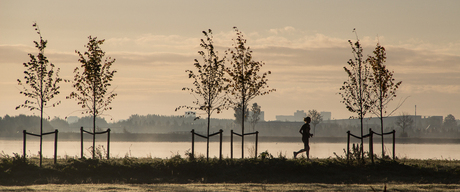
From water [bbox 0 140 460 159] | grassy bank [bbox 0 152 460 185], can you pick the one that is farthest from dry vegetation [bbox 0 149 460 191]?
water [bbox 0 140 460 159]

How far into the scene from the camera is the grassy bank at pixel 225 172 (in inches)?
680

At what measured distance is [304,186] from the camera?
15023mm

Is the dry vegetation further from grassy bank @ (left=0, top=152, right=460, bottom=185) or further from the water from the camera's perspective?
the water

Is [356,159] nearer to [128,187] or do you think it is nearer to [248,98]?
[248,98]

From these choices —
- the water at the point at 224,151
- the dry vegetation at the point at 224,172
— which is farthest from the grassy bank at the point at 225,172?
the water at the point at 224,151

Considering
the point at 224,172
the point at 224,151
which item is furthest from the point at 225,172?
the point at 224,151

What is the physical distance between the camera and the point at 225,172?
717 inches

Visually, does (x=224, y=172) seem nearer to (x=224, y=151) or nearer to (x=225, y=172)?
(x=225, y=172)

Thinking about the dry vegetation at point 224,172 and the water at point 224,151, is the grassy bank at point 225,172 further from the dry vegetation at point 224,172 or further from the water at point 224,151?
the water at point 224,151

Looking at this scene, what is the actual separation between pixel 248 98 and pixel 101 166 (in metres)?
7.52

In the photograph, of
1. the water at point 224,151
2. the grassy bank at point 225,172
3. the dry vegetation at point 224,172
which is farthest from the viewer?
the water at point 224,151

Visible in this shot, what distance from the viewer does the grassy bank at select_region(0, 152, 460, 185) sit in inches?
680

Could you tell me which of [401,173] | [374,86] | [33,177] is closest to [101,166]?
[33,177]

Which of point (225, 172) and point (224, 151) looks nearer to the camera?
point (225, 172)
